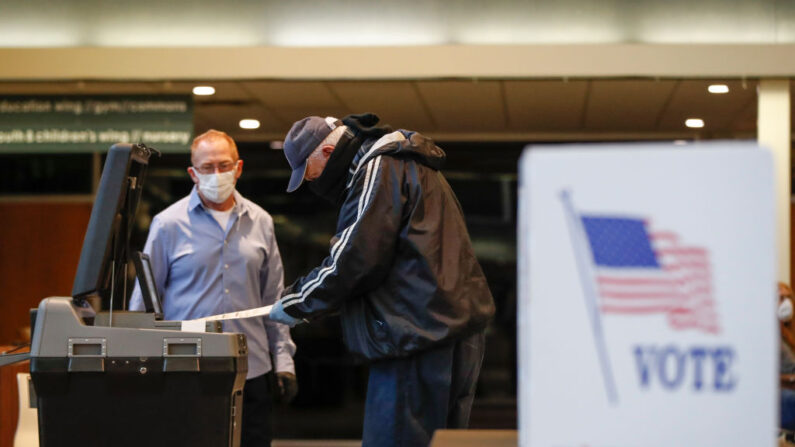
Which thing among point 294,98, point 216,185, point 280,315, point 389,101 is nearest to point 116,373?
point 280,315

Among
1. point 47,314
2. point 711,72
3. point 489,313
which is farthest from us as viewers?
point 711,72

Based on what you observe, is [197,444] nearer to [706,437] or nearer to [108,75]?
[706,437]

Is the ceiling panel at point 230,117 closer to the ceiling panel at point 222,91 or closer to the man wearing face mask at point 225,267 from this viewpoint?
the ceiling panel at point 222,91

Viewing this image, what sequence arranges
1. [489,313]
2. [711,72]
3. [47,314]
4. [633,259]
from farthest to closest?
[711,72]
[489,313]
[47,314]
[633,259]

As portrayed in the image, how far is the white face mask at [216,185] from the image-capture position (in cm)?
439

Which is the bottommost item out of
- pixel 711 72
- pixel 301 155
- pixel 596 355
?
pixel 596 355

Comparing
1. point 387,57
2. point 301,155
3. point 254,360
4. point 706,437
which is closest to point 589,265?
point 706,437

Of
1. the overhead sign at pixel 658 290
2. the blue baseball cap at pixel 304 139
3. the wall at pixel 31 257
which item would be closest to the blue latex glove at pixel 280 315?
the blue baseball cap at pixel 304 139

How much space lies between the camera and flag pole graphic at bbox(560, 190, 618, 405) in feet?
4.72

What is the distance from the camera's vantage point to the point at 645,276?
1442mm

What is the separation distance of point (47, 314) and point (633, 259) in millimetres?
2269

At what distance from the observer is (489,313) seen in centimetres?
360

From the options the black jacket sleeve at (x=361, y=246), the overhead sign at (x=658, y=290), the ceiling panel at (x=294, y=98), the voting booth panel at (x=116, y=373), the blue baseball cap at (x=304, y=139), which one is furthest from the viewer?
the ceiling panel at (x=294, y=98)

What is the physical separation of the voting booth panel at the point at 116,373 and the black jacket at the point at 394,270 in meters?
0.40
